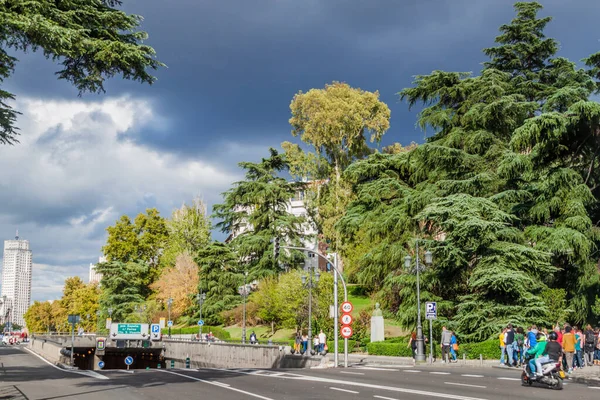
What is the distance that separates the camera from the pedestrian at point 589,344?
24.9 meters

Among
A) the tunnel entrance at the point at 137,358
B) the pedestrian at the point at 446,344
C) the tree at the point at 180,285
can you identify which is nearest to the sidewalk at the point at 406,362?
the pedestrian at the point at 446,344

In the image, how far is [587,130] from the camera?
31734 mm

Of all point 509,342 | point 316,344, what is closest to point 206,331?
point 316,344

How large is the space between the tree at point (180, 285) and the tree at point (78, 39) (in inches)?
2196

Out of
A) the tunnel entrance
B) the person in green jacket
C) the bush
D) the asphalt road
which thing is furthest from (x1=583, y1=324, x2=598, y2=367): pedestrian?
the tunnel entrance

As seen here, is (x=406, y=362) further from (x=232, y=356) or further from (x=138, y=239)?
(x=138, y=239)

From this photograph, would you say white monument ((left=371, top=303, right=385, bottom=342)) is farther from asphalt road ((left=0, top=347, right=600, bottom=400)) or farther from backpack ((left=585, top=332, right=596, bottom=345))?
asphalt road ((left=0, top=347, right=600, bottom=400))

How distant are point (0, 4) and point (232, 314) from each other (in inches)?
1987

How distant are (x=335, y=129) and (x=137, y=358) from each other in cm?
3344

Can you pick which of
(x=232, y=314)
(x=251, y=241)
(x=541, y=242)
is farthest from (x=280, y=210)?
(x=541, y=242)

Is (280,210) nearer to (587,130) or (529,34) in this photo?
(529,34)

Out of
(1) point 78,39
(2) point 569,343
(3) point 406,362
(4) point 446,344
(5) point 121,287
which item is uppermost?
(1) point 78,39

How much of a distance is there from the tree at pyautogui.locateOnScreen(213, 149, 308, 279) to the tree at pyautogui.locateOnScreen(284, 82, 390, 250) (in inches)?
133

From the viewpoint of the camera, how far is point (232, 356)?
42.5m
